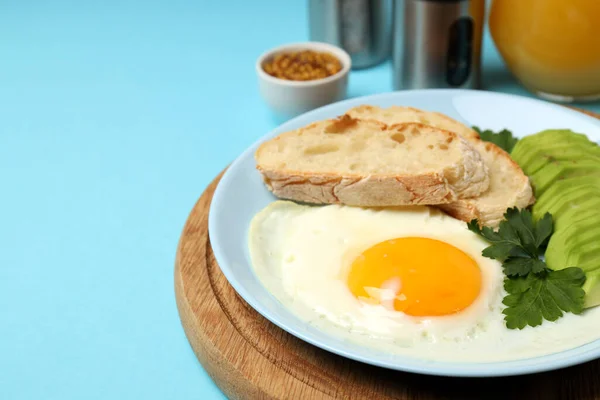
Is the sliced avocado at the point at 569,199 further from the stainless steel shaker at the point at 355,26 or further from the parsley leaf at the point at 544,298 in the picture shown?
the stainless steel shaker at the point at 355,26

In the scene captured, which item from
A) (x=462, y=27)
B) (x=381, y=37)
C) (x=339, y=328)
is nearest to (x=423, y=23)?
(x=462, y=27)

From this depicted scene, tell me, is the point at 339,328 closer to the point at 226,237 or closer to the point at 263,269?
the point at 263,269

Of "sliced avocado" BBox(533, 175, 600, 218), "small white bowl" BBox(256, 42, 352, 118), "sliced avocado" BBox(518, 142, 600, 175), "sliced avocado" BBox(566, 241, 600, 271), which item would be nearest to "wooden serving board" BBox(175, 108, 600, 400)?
"sliced avocado" BBox(566, 241, 600, 271)

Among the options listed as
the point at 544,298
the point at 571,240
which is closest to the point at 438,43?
the point at 571,240

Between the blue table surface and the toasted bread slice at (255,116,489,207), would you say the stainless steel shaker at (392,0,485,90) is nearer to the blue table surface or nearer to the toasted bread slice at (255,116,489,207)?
the blue table surface

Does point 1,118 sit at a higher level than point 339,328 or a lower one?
lower

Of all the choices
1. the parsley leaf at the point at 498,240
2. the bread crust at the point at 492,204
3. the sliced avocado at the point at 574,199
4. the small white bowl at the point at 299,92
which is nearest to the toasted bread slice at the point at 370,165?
the bread crust at the point at 492,204

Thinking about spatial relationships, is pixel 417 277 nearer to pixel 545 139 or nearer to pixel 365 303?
pixel 365 303
